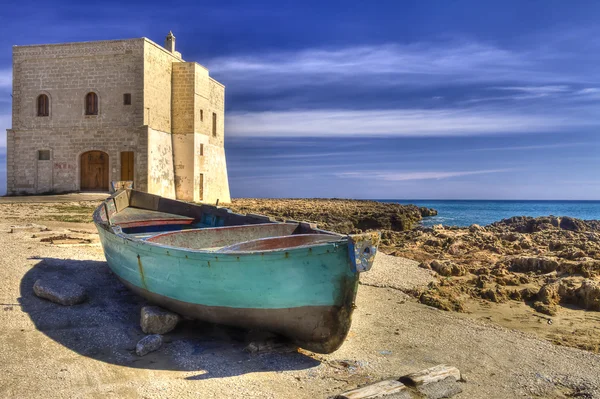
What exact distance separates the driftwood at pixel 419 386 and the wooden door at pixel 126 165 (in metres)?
19.6

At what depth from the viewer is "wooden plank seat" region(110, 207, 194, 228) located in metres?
9.43

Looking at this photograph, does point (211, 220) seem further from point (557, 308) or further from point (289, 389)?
point (557, 308)

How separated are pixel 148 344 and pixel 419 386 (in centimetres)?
293

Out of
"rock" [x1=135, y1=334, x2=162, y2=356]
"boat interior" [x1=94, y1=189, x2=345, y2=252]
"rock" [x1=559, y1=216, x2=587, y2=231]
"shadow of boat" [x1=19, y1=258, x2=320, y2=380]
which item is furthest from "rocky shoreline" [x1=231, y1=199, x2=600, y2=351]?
"rock" [x1=559, y1=216, x2=587, y2=231]

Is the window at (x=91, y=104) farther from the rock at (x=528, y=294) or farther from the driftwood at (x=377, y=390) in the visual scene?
the driftwood at (x=377, y=390)

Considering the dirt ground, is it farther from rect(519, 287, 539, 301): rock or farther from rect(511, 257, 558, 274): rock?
rect(511, 257, 558, 274): rock

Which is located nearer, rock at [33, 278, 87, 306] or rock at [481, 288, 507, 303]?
rock at [33, 278, 87, 306]

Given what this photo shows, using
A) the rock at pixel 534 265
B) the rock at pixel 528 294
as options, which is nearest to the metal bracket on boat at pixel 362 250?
the rock at pixel 528 294

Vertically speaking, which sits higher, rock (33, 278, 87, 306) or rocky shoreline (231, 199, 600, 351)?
rock (33, 278, 87, 306)

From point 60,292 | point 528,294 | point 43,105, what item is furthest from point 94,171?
point 528,294

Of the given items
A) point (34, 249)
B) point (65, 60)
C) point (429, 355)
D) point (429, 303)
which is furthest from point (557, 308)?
point (65, 60)

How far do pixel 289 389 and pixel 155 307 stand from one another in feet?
7.41

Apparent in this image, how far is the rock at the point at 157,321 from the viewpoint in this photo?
584cm

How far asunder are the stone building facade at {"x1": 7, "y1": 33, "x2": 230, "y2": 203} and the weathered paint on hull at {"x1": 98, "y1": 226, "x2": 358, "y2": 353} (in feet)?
54.3
